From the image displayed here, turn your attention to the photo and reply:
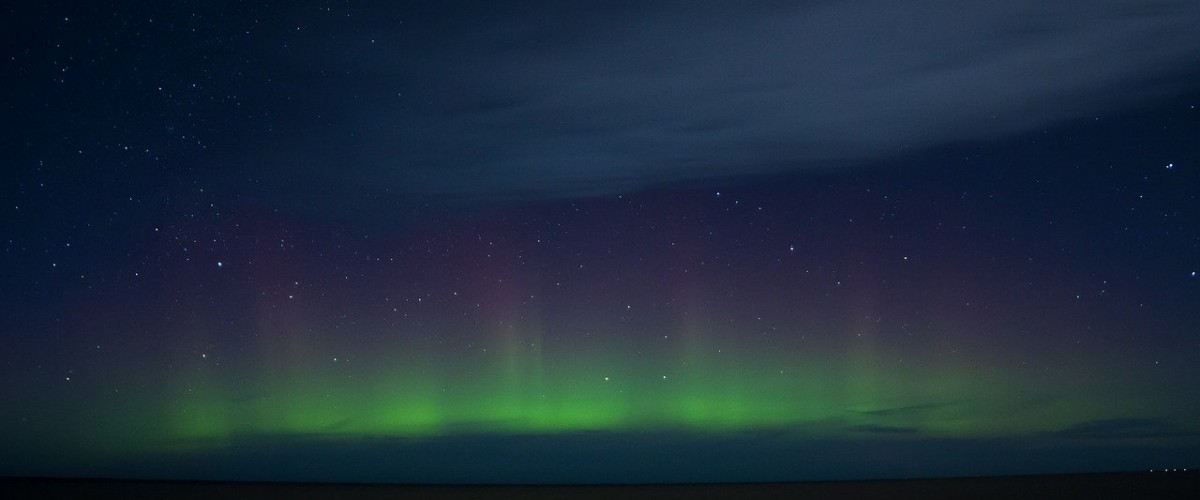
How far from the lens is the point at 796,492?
792 centimetres

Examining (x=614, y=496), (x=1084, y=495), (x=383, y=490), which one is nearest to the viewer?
(x=1084, y=495)

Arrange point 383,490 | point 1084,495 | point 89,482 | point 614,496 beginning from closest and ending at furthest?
1. point 1084,495
2. point 614,496
3. point 383,490
4. point 89,482

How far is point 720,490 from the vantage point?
26.9 ft

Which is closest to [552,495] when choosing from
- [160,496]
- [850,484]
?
[850,484]

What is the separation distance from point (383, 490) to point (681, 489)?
108 inches

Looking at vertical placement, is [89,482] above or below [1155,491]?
above

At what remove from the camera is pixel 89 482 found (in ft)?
30.1

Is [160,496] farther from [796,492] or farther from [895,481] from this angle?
[895,481]

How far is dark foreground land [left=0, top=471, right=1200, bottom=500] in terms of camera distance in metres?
7.62

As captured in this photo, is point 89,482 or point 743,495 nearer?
point 743,495

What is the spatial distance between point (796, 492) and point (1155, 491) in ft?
9.37

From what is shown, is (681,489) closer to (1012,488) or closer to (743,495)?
(743,495)

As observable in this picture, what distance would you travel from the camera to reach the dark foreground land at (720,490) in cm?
762

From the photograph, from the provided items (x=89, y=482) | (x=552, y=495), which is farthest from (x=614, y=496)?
(x=89, y=482)
